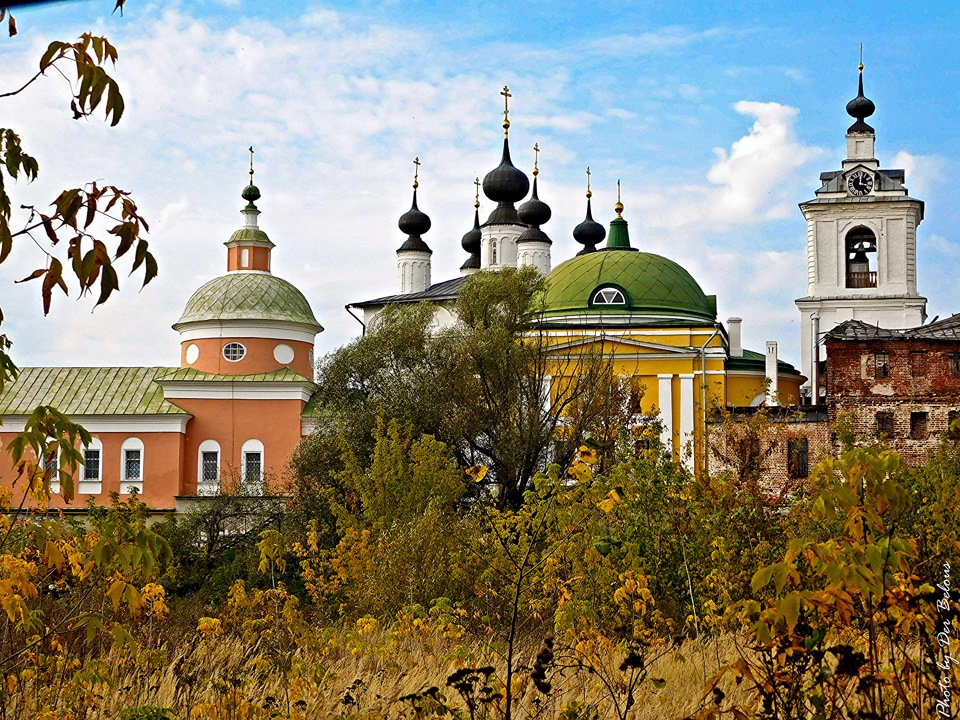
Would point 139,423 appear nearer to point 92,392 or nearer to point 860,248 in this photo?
point 92,392

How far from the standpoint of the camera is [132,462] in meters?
31.7

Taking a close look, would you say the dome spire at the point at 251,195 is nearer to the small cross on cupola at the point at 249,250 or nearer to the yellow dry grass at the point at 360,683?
the small cross on cupola at the point at 249,250

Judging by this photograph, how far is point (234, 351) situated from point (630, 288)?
9.91m

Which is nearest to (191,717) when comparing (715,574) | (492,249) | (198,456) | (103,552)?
(103,552)

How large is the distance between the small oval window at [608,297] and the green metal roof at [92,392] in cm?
1045

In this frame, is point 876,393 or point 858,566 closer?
point 858,566

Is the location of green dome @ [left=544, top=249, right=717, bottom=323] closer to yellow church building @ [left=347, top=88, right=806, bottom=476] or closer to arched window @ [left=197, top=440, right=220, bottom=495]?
yellow church building @ [left=347, top=88, right=806, bottom=476]

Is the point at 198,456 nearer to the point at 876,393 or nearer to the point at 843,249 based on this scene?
the point at 876,393

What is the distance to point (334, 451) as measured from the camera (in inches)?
951

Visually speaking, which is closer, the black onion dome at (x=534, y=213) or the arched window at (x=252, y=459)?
the arched window at (x=252, y=459)

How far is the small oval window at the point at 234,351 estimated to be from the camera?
3300cm

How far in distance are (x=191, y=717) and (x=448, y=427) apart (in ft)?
56.7

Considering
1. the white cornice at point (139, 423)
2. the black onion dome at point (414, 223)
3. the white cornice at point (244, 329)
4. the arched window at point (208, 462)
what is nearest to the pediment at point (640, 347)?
the white cornice at point (244, 329)

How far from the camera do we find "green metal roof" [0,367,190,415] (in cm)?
3198
